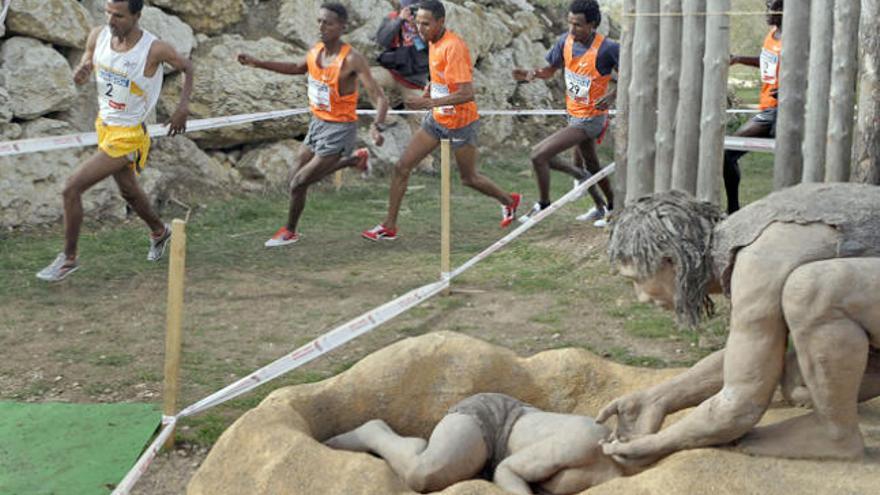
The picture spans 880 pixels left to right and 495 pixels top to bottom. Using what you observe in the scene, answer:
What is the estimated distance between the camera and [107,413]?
231 inches

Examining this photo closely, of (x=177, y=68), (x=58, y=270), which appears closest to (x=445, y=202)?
(x=177, y=68)

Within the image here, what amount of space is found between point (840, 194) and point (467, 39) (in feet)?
36.2

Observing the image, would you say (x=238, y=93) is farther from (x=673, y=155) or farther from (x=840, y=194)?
(x=840, y=194)

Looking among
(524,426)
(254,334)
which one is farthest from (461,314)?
(524,426)

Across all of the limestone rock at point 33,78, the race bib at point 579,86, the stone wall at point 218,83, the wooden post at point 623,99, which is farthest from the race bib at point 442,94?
the limestone rock at point 33,78

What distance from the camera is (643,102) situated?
8117 millimetres

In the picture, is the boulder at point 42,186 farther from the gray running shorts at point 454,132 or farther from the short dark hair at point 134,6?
the gray running shorts at point 454,132

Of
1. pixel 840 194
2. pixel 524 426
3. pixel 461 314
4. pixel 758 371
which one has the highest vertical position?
pixel 840 194

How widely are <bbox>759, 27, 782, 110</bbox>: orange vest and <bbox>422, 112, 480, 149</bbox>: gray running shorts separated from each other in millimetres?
2320

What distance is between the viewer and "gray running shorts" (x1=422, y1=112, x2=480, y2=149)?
9.55 metres

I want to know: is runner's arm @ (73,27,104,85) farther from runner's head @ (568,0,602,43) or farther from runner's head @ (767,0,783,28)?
runner's head @ (767,0,783,28)

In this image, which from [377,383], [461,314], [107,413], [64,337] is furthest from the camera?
[461,314]

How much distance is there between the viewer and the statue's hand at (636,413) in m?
4.38

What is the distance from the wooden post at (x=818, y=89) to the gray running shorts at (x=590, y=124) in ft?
11.2
